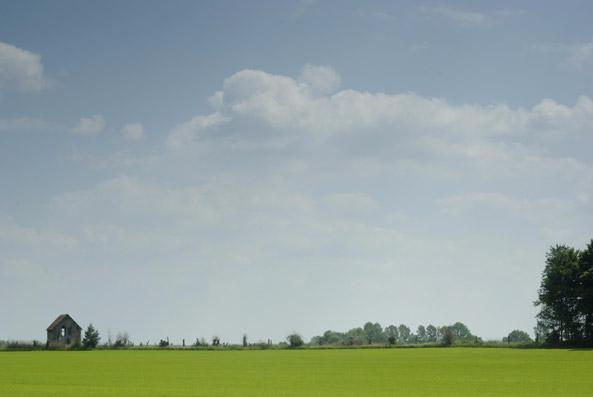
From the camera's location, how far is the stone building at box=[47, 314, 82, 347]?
90750mm

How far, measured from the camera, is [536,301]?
73438mm

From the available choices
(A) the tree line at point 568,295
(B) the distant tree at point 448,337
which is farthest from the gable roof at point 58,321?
(A) the tree line at point 568,295

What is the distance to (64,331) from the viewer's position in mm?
92000

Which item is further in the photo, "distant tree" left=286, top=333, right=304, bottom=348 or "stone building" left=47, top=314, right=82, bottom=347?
"stone building" left=47, top=314, right=82, bottom=347

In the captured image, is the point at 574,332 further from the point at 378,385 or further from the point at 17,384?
the point at 17,384

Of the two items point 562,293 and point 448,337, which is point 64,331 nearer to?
point 448,337

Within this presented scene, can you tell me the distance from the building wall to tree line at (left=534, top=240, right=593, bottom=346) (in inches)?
2300

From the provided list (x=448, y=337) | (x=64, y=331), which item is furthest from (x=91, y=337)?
(x=448, y=337)

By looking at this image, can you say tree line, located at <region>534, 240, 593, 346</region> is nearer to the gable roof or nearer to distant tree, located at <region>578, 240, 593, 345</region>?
distant tree, located at <region>578, 240, 593, 345</region>

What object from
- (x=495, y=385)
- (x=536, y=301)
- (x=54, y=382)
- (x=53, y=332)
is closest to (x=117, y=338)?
(x=53, y=332)

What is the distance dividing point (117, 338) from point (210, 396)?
6690cm

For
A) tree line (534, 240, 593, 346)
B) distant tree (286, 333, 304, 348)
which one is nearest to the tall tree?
tree line (534, 240, 593, 346)

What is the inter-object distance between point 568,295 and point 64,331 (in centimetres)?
6282

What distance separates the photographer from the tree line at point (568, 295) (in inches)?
2675
